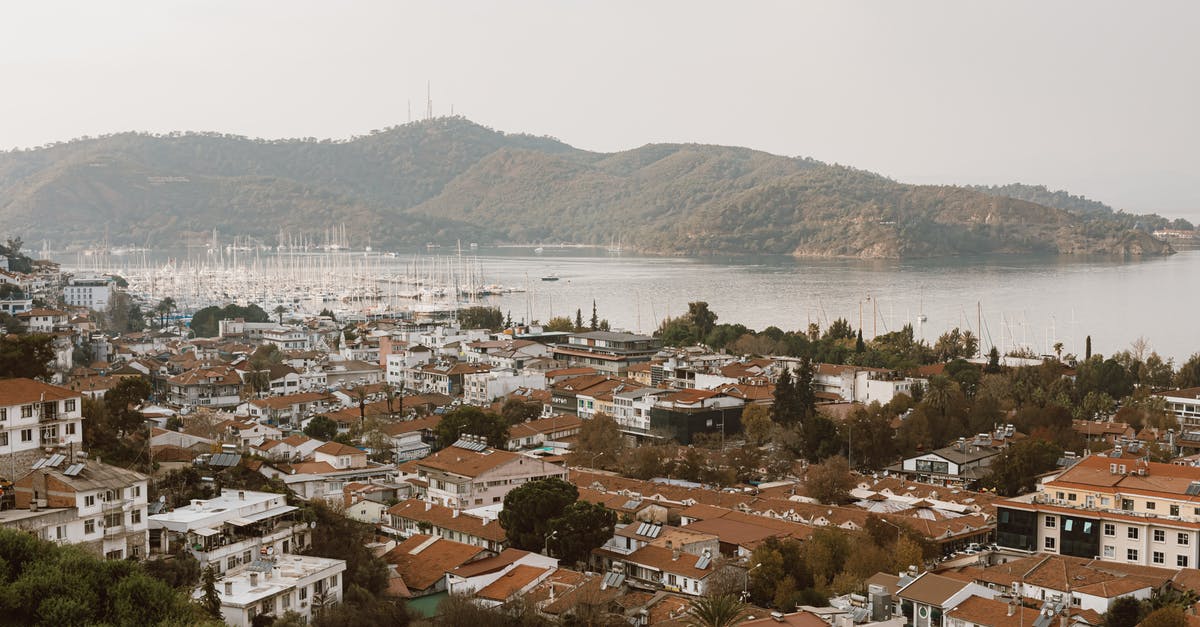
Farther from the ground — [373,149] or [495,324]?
[373,149]

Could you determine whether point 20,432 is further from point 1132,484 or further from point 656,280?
point 656,280

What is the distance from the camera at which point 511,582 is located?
793 cm

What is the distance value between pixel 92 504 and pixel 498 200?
104 m

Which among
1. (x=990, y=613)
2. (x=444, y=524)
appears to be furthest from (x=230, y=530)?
(x=990, y=613)

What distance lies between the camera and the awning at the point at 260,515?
→ 7211 mm

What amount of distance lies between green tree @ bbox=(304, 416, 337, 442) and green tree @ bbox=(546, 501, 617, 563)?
5.17 metres

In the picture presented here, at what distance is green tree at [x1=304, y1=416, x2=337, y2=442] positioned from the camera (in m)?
13.5

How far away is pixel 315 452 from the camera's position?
11.9m

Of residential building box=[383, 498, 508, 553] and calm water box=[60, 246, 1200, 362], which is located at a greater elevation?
calm water box=[60, 246, 1200, 362]

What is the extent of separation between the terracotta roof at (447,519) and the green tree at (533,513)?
0.65ft

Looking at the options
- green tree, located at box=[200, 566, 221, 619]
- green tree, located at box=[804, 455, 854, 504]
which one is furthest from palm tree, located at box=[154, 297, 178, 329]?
green tree, located at box=[200, 566, 221, 619]

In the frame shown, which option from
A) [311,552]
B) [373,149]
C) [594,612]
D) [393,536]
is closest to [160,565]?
[311,552]

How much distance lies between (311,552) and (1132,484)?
647cm

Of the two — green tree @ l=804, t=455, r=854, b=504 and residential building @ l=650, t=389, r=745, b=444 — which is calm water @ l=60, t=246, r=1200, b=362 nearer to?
residential building @ l=650, t=389, r=745, b=444
